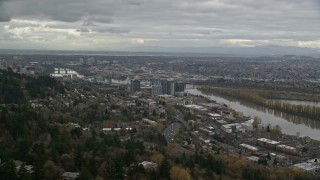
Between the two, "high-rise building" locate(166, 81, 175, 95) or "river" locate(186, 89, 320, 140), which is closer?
"river" locate(186, 89, 320, 140)

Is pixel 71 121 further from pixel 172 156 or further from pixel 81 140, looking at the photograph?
pixel 172 156

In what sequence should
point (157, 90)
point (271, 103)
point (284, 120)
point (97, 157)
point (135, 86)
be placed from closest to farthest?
point (97, 157) → point (284, 120) → point (271, 103) → point (157, 90) → point (135, 86)

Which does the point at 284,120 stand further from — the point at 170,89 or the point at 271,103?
the point at 170,89

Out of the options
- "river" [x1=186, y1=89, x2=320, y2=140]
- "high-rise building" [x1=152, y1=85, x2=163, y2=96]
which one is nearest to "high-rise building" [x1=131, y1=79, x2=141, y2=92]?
"high-rise building" [x1=152, y1=85, x2=163, y2=96]

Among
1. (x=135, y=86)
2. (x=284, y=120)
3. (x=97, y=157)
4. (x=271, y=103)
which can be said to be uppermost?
(x=97, y=157)

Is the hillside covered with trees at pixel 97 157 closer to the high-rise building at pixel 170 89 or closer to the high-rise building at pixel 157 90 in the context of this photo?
the high-rise building at pixel 157 90

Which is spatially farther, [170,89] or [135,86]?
[135,86]

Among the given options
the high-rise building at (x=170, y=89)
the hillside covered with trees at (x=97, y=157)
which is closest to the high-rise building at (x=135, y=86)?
the high-rise building at (x=170, y=89)

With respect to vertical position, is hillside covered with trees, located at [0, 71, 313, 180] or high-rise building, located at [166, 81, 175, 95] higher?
hillside covered with trees, located at [0, 71, 313, 180]

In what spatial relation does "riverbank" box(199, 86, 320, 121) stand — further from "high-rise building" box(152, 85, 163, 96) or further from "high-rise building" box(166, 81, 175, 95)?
"high-rise building" box(152, 85, 163, 96)

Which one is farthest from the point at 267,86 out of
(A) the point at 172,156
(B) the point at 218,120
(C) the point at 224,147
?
(A) the point at 172,156

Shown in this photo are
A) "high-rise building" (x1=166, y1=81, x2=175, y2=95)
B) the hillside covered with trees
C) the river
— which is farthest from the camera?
"high-rise building" (x1=166, y1=81, x2=175, y2=95)

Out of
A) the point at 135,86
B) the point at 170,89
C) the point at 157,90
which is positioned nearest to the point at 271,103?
the point at 170,89
